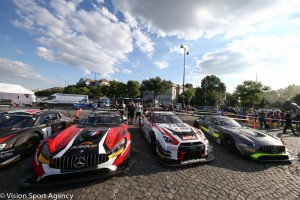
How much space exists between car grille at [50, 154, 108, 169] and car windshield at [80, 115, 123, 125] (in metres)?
2.21

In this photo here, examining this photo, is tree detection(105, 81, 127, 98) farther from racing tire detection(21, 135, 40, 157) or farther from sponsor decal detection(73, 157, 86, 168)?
sponsor decal detection(73, 157, 86, 168)

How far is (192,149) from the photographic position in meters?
4.59

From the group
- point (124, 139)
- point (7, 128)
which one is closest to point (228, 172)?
point (124, 139)

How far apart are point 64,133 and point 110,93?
59.5 meters

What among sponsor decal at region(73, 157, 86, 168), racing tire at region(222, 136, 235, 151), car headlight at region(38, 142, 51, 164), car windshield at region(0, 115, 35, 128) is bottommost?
racing tire at region(222, 136, 235, 151)

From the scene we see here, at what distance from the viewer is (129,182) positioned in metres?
3.65

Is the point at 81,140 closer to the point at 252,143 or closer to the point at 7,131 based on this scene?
the point at 7,131

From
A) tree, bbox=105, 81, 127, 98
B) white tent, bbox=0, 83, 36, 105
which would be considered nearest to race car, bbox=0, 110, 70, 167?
white tent, bbox=0, 83, 36, 105

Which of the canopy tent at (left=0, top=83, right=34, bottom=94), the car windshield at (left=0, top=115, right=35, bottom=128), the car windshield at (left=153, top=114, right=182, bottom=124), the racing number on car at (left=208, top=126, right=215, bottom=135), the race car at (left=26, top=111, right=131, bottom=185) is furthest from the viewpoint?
the canopy tent at (left=0, top=83, right=34, bottom=94)

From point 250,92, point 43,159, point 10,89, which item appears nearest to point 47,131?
point 43,159

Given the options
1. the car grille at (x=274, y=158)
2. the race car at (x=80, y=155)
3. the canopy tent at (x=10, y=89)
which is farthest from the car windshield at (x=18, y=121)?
the canopy tent at (x=10, y=89)

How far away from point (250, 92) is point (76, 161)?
4199cm

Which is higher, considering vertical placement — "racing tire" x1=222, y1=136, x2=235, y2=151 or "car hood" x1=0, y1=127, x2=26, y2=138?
"car hood" x1=0, y1=127, x2=26, y2=138

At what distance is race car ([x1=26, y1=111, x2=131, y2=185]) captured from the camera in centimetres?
326
